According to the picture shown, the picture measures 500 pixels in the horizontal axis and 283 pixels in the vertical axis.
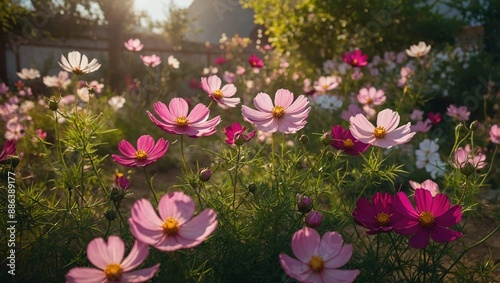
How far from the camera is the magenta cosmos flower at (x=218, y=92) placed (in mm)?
1338

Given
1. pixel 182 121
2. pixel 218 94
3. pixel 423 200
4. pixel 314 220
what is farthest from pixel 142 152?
pixel 423 200

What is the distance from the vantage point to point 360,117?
121cm

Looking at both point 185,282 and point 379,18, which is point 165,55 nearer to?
point 379,18

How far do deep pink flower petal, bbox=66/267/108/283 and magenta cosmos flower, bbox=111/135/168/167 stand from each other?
364 millimetres

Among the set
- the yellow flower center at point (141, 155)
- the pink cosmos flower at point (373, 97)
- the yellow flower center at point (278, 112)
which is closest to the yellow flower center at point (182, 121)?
the yellow flower center at point (141, 155)

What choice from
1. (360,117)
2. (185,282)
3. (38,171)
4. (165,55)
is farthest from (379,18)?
(165,55)

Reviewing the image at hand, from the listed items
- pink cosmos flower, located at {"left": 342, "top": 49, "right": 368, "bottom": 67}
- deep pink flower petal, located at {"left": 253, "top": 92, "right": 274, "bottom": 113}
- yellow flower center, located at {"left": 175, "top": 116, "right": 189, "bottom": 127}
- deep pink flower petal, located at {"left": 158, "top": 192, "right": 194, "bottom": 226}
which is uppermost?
pink cosmos flower, located at {"left": 342, "top": 49, "right": 368, "bottom": 67}

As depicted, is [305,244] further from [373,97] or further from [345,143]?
[373,97]

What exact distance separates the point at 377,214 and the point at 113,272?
641 mm

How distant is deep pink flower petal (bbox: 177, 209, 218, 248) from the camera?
797mm

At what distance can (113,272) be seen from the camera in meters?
0.77

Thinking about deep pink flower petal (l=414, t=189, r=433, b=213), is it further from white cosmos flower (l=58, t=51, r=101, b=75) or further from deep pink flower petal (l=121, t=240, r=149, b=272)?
white cosmos flower (l=58, t=51, r=101, b=75)

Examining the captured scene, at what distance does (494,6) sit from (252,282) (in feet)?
23.2

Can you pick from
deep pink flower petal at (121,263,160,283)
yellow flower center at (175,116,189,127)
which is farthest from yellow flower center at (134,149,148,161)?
deep pink flower petal at (121,263,160,283)
